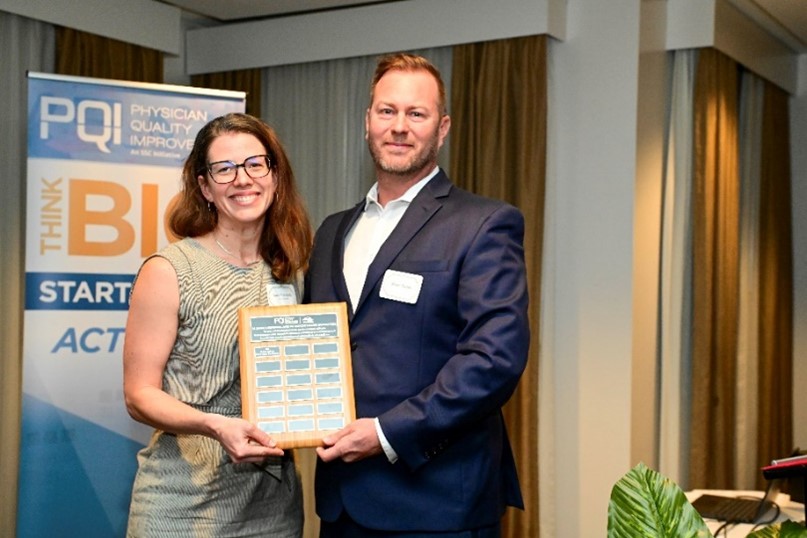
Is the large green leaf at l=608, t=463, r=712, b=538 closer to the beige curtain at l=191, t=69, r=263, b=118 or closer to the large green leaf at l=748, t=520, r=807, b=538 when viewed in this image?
the large green leaf at l=748, t=520, r=807, b=538

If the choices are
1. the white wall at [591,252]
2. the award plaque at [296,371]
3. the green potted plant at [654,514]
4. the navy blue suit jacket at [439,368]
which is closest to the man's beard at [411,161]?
the navy blue suit jacket at [439,368]

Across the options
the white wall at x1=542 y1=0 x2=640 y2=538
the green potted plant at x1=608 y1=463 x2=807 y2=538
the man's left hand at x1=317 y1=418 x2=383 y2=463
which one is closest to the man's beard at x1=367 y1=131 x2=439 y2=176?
the man's left hand at x1=317 y1=418 x2=383 y2=463

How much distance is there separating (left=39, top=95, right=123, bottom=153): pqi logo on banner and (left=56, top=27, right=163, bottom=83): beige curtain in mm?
1050

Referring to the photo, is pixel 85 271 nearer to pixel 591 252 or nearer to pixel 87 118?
pixel 87 118

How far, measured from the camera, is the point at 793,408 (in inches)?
291

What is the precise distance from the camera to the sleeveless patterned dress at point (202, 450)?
237 centimetres

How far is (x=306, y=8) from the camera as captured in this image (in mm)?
6000

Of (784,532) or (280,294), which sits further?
(280,294)

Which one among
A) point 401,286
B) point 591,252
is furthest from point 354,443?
point 591,252

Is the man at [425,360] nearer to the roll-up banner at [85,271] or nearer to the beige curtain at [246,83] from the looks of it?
the roll-up banner at [85,271]

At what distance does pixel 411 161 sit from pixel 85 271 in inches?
94.8

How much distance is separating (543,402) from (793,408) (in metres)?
2.96

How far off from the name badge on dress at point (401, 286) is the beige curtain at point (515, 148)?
2991mm

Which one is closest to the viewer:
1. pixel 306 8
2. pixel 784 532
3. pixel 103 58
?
pixel 784 532
